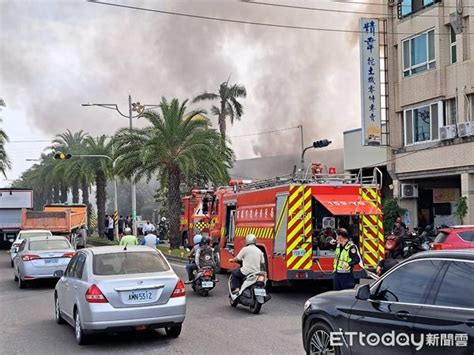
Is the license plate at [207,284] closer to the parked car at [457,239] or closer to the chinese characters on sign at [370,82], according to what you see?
the parked car at [457,239]

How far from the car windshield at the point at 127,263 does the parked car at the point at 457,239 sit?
7.16 metres

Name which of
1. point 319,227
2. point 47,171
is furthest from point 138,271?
point 47,171

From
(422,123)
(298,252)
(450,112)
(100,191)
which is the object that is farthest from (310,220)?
(100,191)

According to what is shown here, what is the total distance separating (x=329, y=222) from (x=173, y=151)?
48.7 feet

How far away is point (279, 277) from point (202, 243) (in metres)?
1.94

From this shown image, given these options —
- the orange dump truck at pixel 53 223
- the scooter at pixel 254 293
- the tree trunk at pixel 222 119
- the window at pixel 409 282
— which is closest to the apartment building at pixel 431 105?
the scooter at pixel 254 293

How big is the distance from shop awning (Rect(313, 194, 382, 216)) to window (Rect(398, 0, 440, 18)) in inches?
547

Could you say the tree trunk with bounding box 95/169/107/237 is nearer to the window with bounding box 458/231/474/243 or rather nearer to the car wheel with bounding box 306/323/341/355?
the window with bounding box 458/231/474/243

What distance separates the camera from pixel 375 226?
44.7ft

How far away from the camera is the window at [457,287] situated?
4.77 metres

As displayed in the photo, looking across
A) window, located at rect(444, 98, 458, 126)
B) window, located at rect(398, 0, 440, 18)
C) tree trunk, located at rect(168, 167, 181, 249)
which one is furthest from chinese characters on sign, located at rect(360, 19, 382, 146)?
tree trunk, located at rect(168, 167, 181, 249)

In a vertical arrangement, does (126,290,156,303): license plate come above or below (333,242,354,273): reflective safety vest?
below

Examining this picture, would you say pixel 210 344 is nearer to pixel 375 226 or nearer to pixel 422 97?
pixel 375 226

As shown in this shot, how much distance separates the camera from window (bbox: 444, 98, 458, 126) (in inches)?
915
